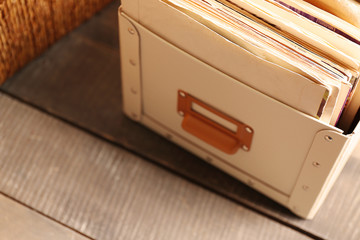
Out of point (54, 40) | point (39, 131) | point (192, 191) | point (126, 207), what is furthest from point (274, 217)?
point (54, 40)

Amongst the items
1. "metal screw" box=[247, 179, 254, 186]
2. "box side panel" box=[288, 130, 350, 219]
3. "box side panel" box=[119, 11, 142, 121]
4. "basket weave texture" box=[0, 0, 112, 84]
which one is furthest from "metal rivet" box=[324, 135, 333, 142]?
"basket weave texture" box=[0, 0, 112, 84]

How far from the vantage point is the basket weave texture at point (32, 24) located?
977 mm

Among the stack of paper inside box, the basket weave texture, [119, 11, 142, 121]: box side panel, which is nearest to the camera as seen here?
the stack of paper inside box

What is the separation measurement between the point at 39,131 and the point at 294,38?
0.54 m

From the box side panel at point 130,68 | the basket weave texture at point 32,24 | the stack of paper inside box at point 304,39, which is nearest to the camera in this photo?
the stack of paper inside box at point 304,39

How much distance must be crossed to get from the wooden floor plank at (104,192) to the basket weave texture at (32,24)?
0.13m

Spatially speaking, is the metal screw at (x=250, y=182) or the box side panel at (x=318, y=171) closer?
the box side panel at (x=318, y=171)

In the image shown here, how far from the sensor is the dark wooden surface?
96cm

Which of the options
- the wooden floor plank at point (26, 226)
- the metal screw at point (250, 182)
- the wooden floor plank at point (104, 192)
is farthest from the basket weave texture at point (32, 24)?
the metal screw at point (250, 182)

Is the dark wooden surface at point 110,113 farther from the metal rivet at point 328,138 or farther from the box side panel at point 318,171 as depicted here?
the metal rivet at point 328,138

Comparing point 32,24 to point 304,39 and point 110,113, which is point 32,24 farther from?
point 304,39

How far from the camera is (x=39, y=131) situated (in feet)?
3.37

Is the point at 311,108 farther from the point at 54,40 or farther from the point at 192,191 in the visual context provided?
the point at 54,40

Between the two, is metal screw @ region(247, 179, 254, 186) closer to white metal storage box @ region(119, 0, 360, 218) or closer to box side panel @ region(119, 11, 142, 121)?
white metal storage box @ region(119, 0, 360, 218)
